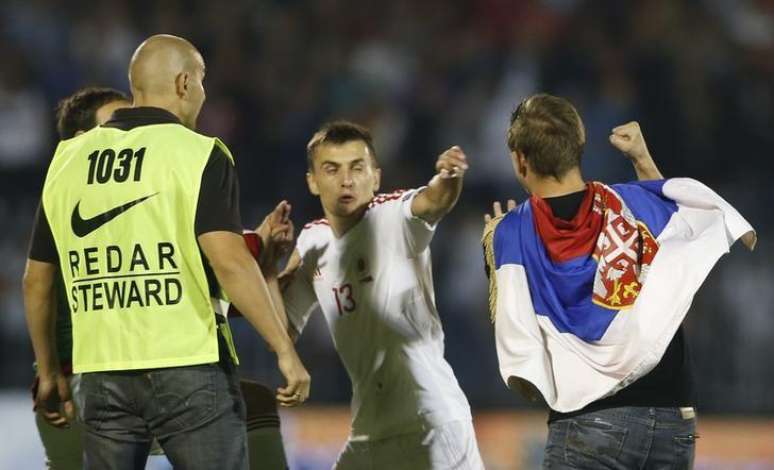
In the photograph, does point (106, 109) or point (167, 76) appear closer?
point (167, 76)

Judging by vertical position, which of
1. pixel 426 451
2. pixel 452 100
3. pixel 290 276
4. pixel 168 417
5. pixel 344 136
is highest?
pixel 452 100

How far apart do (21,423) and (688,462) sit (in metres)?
5.97

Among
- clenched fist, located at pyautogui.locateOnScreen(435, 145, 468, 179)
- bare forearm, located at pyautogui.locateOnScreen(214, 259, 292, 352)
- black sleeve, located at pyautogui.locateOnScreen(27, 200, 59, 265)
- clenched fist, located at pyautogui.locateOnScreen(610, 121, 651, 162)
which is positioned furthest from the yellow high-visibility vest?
clenched fist, located at pyautogui.locateOnScreen(610, 121, 651, 162)

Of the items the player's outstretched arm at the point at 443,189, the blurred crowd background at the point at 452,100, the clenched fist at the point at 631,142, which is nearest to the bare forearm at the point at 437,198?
the player's outstretched arm at the point at 443,189

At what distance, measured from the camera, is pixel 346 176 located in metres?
5.80

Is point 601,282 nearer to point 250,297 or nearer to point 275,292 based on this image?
point 250,297

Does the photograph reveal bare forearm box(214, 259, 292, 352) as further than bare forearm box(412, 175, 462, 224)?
No

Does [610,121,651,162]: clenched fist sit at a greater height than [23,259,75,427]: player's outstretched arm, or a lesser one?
greater

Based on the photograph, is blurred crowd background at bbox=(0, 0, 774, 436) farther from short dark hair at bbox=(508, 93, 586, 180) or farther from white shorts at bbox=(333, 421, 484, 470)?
short dark hair at bbox=(508, 93, 586, 180)

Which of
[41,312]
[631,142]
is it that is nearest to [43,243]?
[41,312]

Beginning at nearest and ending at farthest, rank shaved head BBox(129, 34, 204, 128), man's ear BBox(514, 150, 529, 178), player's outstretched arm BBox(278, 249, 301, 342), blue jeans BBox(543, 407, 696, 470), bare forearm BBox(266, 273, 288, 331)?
1. blue jeans BBox(543, 407, 696, 470)
2. man's ear BBox(514, 150, 529, 178)
3. shaved head BBox(129, 34, 204, 128)
4. bare forearm BBox(266, 273, 288, 331)
5. player's outstretched arm BBox(278, 249, 301, 342)

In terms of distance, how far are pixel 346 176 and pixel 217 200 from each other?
118cm

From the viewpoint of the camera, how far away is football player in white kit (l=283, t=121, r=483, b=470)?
225 inches

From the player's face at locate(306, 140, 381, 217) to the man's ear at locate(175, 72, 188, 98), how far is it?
1005 mm
